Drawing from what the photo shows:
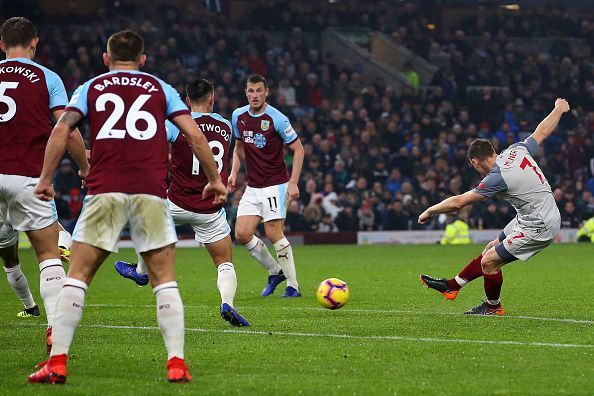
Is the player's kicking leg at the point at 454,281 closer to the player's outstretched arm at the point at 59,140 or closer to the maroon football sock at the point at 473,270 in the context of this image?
the maroon football sock at the point at 473,270

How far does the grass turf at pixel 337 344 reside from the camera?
680 cm

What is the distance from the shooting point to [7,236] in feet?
29.7

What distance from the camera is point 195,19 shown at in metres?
34.2

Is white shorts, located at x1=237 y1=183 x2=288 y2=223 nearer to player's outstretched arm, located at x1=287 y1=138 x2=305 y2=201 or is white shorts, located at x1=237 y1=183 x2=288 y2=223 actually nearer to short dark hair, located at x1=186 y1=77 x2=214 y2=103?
player's outstretched arm, located at x1=287 y1=138 x2=305 y2=201

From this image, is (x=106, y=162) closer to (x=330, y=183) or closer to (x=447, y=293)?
(x=447, y=293)

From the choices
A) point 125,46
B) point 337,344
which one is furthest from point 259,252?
point 125,46

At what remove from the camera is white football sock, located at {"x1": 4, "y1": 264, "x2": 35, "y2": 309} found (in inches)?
402

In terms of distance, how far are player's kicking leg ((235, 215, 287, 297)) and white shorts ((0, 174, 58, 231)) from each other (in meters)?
4.94

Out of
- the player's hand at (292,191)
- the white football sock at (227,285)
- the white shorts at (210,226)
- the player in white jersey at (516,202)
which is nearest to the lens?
the white football sock at (227,285)

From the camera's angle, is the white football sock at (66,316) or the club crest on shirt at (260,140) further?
the club crest on shirt at (260,140)

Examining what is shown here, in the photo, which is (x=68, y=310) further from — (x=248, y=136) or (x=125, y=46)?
(x=248, y=136)

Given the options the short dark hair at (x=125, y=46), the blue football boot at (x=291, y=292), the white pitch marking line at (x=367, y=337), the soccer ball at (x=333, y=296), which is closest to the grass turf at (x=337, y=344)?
the white pitch marking line at (x=367, y=337)

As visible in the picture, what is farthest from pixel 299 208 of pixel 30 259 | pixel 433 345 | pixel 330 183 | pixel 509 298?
pixel 433 345

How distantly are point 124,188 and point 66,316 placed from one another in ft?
2.92
